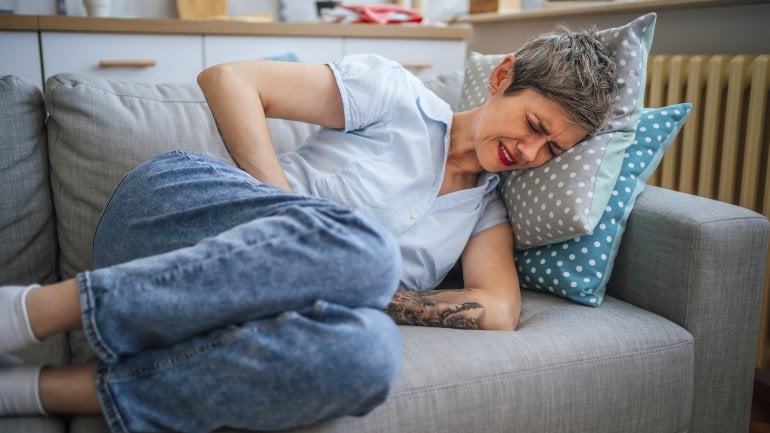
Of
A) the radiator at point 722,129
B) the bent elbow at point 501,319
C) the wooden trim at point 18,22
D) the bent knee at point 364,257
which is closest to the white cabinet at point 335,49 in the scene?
the wooden trim at point 18,22

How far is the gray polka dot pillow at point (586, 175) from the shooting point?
1327 millimetres

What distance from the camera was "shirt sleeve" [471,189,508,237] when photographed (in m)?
1.49

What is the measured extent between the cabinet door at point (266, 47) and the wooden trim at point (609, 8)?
0.72 meters

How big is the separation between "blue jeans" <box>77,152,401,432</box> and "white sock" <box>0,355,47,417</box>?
0.37 ft

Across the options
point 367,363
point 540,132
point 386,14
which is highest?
point 386,14

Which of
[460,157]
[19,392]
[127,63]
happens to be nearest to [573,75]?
[460,157]

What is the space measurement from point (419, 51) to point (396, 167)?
5.89 feet

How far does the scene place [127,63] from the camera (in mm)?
2607

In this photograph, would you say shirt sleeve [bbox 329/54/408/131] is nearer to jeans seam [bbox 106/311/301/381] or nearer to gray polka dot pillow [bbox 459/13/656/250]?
gray polka dot pillow [bbox 459/13/656/250]

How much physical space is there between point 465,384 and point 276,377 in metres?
0.33

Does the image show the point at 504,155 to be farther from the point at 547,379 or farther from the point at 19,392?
the point at 19,392

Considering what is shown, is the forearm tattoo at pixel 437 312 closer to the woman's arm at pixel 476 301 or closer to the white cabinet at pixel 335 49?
the woman's arm at pixel 476 301

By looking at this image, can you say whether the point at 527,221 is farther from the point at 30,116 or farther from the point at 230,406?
the point at 30,116

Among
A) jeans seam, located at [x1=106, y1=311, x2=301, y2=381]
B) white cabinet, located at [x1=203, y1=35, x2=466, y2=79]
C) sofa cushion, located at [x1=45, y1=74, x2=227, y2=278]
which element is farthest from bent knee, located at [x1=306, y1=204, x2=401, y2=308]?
white cabinet, located at [x1=203, y1=35, x2=466, y2=79]
